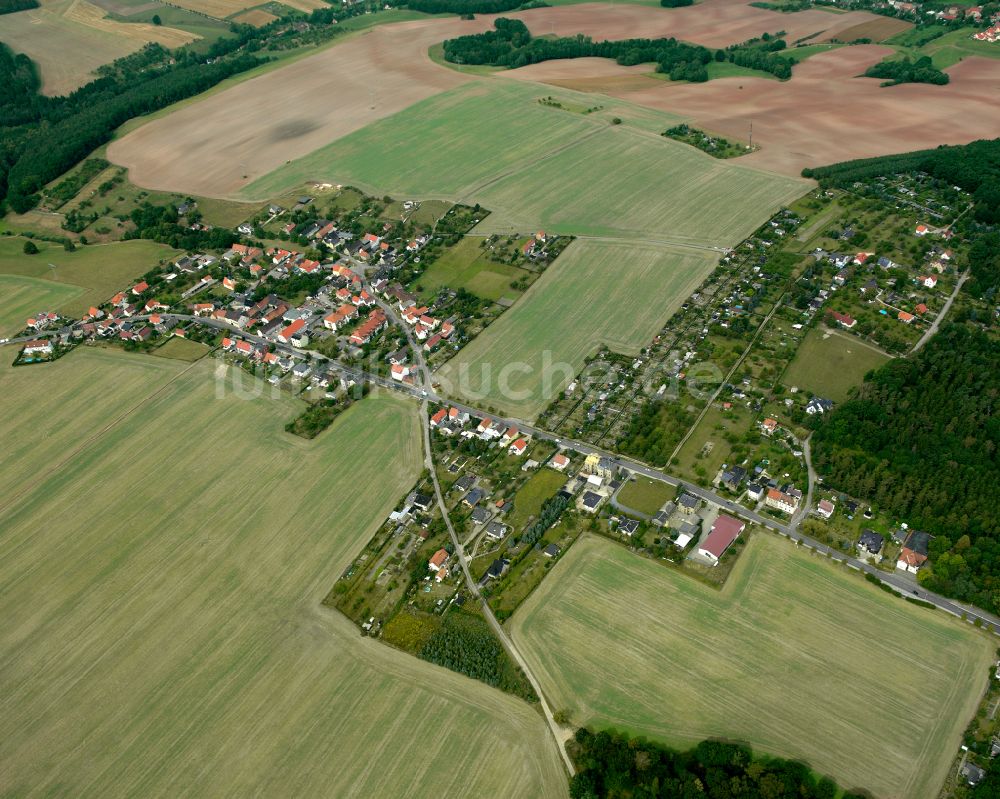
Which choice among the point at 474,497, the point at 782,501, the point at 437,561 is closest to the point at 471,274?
the point at 474,497

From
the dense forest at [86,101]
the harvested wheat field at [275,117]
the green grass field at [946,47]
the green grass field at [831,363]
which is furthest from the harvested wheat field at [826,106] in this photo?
the dense forest at [86,101]

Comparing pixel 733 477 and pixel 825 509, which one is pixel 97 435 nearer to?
pixel 733 477

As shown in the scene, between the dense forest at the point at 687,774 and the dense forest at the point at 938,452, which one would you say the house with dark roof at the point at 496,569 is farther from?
the dense forest at the point at 938,452

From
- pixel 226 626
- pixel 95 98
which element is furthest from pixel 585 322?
pixel 95 98

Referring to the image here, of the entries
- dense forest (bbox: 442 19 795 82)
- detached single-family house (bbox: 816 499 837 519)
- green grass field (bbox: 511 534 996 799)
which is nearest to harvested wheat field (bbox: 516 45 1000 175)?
dense forest (bbox: 442 19 795 82)
